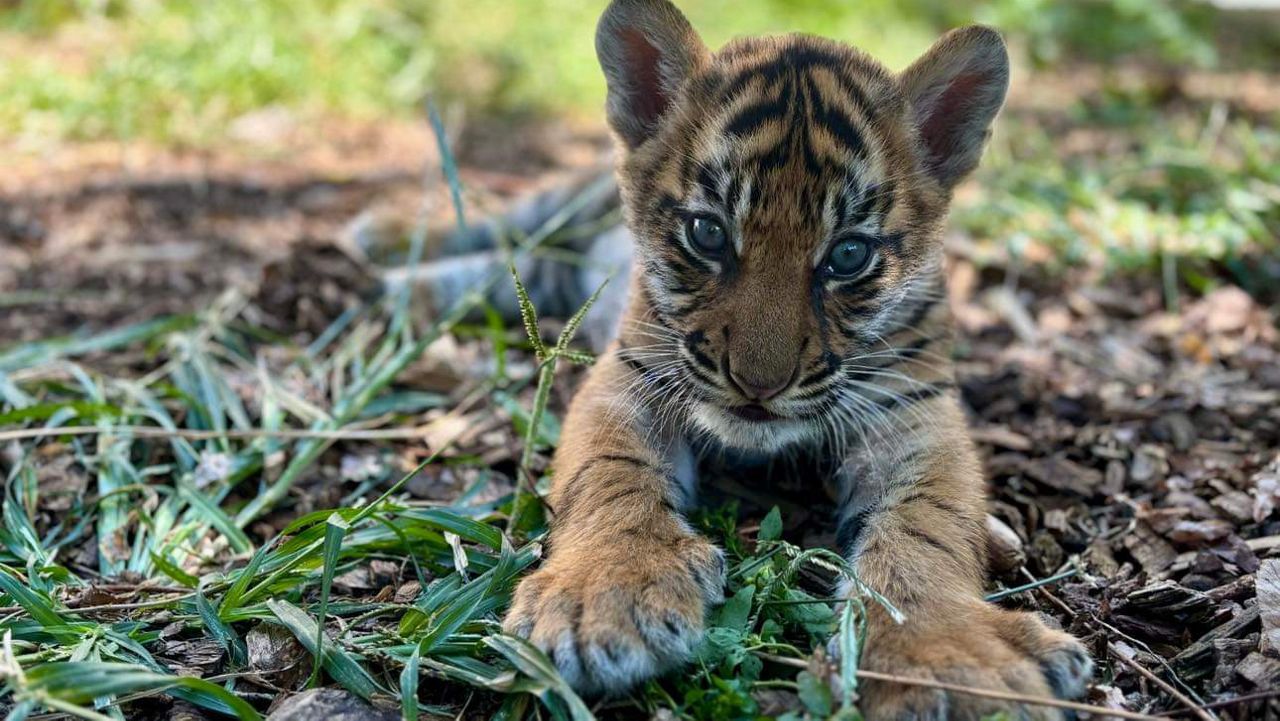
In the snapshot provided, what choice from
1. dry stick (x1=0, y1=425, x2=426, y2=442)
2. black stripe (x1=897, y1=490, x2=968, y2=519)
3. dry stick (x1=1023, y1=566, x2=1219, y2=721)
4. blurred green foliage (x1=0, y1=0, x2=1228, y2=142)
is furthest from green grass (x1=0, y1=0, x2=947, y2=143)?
dry stick (x1=1023, y1=566, x2=1219, y2=721)

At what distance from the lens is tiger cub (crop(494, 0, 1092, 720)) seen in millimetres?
2170

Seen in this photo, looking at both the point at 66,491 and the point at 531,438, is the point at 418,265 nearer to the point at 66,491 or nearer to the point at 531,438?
the point at 66,491

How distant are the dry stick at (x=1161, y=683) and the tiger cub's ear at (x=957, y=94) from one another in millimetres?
1382

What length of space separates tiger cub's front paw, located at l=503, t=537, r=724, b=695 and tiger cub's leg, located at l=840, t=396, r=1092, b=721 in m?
0.38

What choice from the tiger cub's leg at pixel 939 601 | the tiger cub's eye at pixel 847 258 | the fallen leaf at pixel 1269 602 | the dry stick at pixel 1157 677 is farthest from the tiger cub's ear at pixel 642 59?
the fallen leaf at pixel 1269 602

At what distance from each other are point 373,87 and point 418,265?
362 centimetres

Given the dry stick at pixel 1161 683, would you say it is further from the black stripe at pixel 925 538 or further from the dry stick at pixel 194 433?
the dry stick at pixel 194 433

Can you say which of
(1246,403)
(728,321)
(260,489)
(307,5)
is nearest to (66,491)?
(260,489)

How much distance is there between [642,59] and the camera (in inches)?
122

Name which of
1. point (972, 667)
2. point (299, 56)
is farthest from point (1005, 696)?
point (299, 56)

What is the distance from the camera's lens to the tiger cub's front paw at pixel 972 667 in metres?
2.03

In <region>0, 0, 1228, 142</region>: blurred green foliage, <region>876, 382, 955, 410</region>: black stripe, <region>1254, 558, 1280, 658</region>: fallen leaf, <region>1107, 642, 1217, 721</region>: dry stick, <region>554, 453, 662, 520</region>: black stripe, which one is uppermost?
<region>0, 0, 1228, 142</region>: blurred green foliage

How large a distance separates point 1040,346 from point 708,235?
2.62 metres

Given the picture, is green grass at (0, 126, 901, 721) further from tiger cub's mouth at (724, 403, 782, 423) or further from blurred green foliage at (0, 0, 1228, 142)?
blurred green foliage at (0, 0, 1228, 142)
